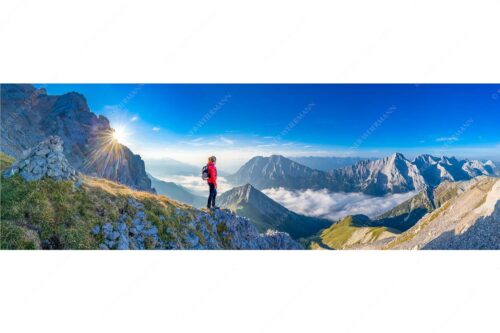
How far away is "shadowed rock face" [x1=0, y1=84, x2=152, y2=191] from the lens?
112m

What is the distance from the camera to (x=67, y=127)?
450 ft

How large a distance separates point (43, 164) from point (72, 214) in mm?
3165

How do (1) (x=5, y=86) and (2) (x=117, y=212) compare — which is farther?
(1) (x=5, y=86)

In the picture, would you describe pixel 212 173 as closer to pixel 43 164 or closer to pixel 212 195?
pixel 212 195

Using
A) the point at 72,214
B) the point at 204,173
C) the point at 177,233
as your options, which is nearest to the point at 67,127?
the point at 204,173

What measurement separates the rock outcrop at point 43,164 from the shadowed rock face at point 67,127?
9950 cm

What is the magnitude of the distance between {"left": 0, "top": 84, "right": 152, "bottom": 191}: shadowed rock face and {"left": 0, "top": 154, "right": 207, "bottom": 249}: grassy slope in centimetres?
10027

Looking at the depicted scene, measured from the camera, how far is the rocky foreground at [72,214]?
1248 centimetres

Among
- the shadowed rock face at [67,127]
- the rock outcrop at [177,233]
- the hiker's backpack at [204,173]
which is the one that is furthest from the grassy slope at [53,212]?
the shadowed rock face at [67,127]

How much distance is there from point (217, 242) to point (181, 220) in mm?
3703

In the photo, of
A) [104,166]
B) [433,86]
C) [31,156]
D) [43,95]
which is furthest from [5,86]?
[433,86]

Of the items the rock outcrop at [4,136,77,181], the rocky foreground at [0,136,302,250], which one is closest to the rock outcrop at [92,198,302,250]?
the rocky foreground at [0,136,302,250]
